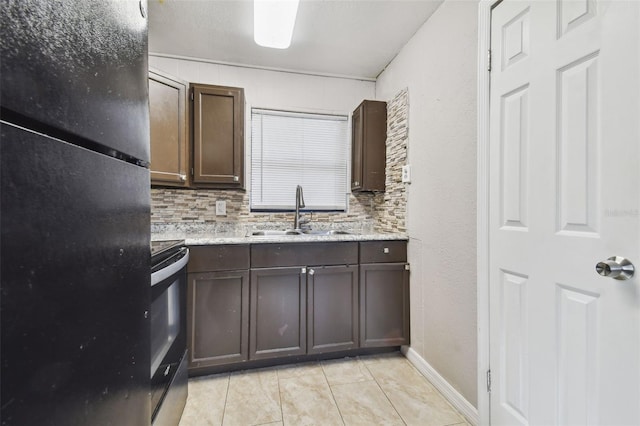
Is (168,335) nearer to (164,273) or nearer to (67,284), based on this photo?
(164,273)

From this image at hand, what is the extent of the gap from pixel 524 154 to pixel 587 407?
0.92 meters

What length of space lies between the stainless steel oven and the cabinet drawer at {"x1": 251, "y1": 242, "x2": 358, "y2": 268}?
1.68 feet

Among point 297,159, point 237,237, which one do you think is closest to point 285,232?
point 237,237

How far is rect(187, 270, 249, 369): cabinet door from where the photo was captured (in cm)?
186

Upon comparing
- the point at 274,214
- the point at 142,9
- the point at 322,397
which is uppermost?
the point at 142,9

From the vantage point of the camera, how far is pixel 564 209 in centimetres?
104

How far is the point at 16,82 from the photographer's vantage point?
0.33 meters

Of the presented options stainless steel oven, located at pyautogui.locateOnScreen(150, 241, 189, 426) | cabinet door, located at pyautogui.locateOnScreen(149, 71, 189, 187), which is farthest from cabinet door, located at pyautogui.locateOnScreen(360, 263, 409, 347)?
cabinet door, located at pyautogui.locateOnScreen(149, 71, 189, 187)

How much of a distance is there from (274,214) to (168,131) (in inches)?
42.5

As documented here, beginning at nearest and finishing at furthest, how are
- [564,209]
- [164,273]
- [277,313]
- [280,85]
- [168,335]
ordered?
[564,209]
[164,273]
[168,335]
[277,313]
[280,85]

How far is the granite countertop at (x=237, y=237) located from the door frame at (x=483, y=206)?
2.60 ft

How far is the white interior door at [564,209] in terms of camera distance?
86 cm

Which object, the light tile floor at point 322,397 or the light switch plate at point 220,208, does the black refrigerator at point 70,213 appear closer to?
the light tile floor at point 322,397

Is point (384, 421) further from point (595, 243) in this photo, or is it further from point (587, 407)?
point (595, 243)
